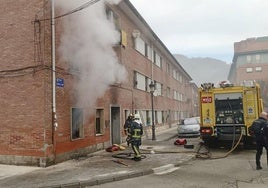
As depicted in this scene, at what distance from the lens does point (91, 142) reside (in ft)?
43.8

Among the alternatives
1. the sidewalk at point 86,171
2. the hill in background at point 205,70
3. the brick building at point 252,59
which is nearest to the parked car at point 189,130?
the sidewalk at point 86,171

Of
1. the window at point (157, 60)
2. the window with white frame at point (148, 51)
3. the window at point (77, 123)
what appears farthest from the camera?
the window at point (157, 60)

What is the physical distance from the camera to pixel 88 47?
12375mm

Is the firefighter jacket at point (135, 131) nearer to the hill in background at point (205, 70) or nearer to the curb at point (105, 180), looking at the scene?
the curb at point (105, 180)

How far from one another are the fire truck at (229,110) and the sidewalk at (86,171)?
1840mm

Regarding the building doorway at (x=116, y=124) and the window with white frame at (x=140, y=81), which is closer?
the building doorway at (x=116, y=124)

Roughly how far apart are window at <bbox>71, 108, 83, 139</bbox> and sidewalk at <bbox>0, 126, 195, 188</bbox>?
0.92 m

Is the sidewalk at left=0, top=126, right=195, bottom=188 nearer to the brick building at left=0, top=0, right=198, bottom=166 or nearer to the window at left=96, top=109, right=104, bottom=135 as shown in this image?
the brick building at left=0, top=0, right=198, bottom=166

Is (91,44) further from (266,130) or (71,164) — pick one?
(266,130)

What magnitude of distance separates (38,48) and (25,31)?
0.82m

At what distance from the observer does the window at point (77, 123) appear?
12281 mm

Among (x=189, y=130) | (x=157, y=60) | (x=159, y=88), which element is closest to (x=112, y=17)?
(x=189, y=130)

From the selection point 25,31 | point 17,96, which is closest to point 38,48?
point 25,31

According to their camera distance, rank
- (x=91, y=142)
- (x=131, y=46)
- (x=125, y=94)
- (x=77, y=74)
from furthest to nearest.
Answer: (x=131, y=46)
(x=125, y=94)
(x=91, y=142)
(x=77, y=74)
